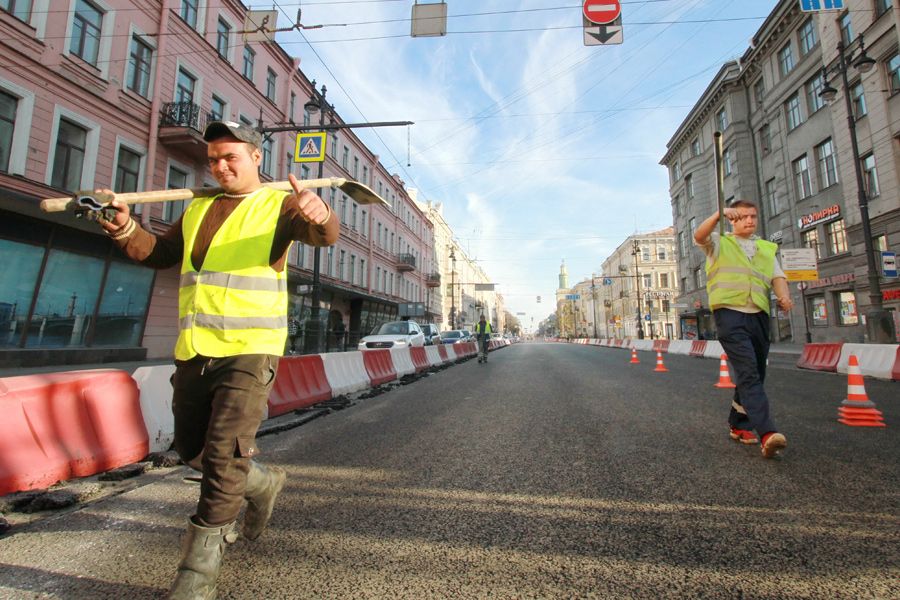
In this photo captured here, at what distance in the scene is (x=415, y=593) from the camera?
5.83 feet

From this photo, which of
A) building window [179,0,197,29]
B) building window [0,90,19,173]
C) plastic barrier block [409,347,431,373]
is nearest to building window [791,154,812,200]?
plastic barrier block [409,347,431,373]

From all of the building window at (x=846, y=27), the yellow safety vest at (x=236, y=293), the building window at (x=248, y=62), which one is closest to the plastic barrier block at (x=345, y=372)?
the yellow safety vest at (x=236, y=293)

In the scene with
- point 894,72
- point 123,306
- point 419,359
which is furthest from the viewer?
point 894,72

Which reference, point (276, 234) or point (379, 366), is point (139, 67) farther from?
point (276, 234)

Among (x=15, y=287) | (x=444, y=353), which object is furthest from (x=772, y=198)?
(x=15, y=287)

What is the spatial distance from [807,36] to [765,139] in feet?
21.0

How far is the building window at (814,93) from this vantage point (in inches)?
899

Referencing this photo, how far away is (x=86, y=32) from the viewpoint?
1300cm

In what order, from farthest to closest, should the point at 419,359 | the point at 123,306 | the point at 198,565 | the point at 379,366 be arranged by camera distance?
the point at 123,306 < the point at 419,359 < the point at 379,366 < the point at 198,565

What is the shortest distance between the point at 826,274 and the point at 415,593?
89.7 ft

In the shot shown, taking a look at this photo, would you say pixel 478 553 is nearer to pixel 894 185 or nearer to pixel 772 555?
pixel 772 555

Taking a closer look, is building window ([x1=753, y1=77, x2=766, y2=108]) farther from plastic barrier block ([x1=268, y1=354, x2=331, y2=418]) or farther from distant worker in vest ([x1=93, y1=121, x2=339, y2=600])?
distant worker in vest ([x1=93, y1=121, x2=339, y2=600])

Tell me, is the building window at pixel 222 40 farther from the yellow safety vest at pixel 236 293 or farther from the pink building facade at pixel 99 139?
the yellow safety vest at pixel 236 293

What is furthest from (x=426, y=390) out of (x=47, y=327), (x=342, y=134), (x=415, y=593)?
(x=342, y=134)
